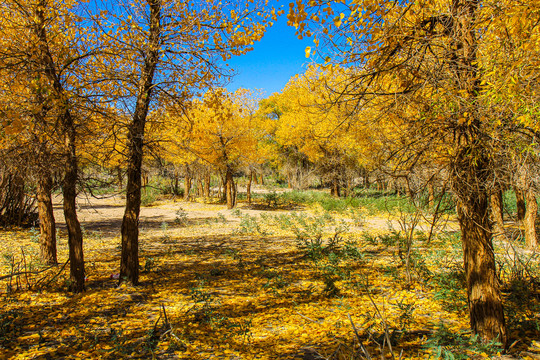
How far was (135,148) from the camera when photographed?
15.5 ft

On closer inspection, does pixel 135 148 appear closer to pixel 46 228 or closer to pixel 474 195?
pixel 46 228

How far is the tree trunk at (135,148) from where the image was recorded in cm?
473

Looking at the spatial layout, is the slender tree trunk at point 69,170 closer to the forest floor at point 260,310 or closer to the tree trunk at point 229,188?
the forest floor at point 260,310

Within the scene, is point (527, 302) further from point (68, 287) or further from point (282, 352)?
point (68, 287)

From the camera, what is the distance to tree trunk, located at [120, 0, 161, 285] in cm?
473

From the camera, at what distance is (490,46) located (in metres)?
2.98

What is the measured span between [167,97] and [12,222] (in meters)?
9.19

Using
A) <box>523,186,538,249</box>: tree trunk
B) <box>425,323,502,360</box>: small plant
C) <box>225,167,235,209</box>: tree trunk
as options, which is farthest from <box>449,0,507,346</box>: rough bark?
<box>225,167,235,209</box>: tree trunk

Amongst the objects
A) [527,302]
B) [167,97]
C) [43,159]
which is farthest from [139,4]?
[527,302]

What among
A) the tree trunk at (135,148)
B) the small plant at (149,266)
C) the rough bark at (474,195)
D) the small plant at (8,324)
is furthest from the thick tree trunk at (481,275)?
the small plant at (149,266)

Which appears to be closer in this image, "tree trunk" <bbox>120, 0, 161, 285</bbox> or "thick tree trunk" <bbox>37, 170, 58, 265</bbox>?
"tree trunk" <bbox>120, 0, 161, 285</bbox>

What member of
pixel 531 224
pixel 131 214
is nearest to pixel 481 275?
pixel 131 214

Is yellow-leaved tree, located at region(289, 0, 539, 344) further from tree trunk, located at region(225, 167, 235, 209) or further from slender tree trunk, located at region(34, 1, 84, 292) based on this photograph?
tree trunk, located at region(225, 167, 235, 209)

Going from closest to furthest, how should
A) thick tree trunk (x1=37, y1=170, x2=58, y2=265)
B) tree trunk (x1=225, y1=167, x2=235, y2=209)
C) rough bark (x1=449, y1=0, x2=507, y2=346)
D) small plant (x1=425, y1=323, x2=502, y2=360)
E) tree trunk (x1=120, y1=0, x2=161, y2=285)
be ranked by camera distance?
small plant (x1=425, y1=323, x2=502, y2=360)
rough bark (x1=449, y1=0, x2=507, y2=346)
tree trunk (x1=120, y1=0, x2=161, y2=285)
thick tree trunk (x1=37, y1=170, x2=58, y2=265)
tree trunk (x1=225, y1=167, x2=235, y2=209)
